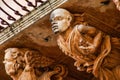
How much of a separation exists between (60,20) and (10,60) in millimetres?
361

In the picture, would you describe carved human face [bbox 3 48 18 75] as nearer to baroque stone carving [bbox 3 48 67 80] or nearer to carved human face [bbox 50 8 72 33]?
baroque stone carving [bbox 3 48 67 80]

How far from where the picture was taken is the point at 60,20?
2.60 meters

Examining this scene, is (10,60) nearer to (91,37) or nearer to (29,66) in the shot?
(29,66)

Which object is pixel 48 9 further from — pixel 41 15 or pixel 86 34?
pixel 86 34

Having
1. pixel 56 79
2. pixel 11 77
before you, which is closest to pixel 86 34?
pixel 56 79

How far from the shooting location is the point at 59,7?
2615 mm

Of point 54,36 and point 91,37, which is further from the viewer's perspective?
point 54,36

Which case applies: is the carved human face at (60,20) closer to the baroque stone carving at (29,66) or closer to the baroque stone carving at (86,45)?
the baroque stone carving at (86,45)

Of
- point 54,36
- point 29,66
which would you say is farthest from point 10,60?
point 54,36

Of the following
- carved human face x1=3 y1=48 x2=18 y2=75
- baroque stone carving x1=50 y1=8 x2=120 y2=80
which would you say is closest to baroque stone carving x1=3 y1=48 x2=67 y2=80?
carved human face x1=3 y1=48 x2=18 y2=75

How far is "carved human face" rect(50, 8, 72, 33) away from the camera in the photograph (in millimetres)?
2588

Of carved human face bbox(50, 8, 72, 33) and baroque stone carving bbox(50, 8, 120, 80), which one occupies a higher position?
carved human face bbox(50, 8, 72, 33)

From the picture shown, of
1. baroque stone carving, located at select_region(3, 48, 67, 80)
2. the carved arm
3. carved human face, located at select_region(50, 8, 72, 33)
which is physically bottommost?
baroque stone carving, located at select_region(3, 48, 67, 80)

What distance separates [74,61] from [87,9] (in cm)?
32
